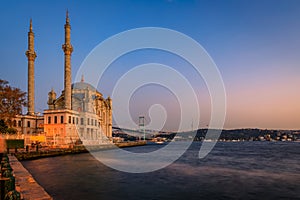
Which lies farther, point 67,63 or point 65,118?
point 67,63

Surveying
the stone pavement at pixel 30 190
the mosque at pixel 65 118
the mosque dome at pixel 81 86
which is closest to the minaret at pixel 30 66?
the mosque at pixel 65 118

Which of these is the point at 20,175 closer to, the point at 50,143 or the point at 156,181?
the point at 156,181

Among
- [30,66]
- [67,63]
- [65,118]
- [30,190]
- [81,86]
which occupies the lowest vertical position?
[30,190]

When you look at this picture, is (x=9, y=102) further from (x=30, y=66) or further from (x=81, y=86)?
(x=81, y=86)

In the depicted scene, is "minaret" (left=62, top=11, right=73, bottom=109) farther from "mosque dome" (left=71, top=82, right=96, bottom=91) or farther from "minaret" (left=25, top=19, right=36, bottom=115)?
"mosque dome" (left=71, top=82, right=96, bottom=91)

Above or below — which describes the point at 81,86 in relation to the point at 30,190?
above

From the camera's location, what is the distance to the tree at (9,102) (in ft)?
136

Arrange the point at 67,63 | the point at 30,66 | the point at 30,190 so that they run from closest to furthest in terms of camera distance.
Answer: the point at 30,190, the point at 67,63, the point at 30,66

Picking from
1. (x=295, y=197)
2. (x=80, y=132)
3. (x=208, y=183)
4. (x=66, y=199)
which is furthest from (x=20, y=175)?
(x=80, y=132)

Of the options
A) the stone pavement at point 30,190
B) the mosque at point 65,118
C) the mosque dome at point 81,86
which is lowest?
the stone pavement at point 30,190

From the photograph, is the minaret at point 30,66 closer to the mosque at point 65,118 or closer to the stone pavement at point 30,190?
the mosque at point 65,118

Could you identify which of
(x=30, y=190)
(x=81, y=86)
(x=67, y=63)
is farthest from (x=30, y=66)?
(x=30, y=190)

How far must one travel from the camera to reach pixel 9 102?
4278 centimetres

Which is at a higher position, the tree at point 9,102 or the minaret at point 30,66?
the minaret at point 30,66
